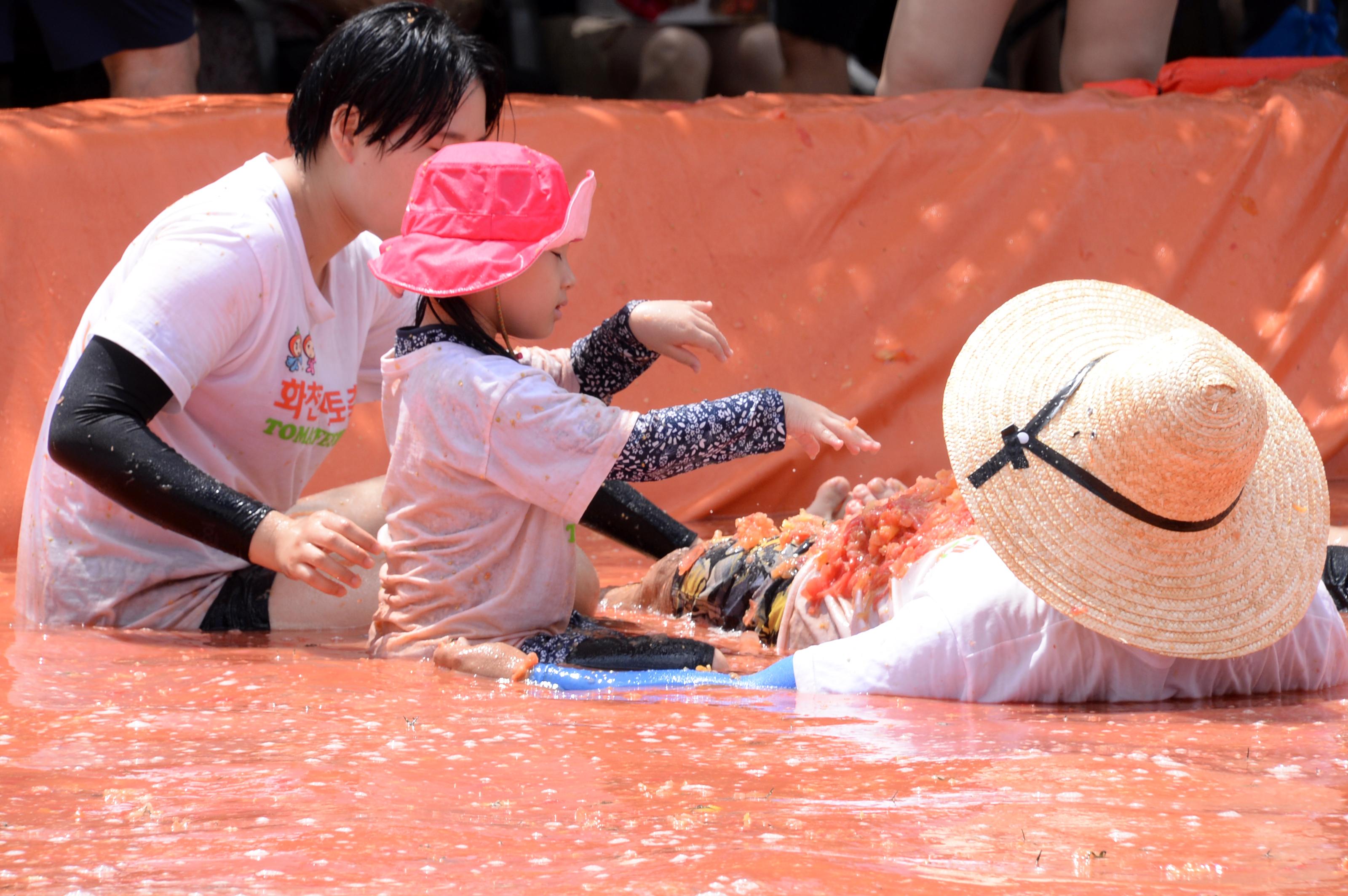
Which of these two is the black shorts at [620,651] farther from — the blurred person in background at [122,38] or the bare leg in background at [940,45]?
the blurred person in background at [122,38]

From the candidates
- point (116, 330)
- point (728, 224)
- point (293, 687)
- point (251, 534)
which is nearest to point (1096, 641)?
point (293, 687)

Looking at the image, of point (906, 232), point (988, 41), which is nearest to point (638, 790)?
point (906, 232)

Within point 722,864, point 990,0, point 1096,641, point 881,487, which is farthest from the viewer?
point 990,0

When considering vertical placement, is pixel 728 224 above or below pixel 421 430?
above

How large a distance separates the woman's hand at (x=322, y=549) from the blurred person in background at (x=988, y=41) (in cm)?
285

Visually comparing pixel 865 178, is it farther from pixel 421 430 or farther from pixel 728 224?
pixel 421 430

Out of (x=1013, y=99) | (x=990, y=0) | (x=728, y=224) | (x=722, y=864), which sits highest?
(x=990, y=0)

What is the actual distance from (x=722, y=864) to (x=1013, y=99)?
327 cm

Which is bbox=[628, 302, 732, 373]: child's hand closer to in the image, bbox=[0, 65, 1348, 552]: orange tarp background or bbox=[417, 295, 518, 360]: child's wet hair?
bbox=[417, 295, 518, 360]: child's wet hair

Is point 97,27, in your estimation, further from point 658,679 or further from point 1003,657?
point 1003,657

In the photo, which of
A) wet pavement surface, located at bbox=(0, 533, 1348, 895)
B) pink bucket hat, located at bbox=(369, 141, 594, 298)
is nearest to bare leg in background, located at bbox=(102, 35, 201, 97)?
pink bucket hat, located at bbox=(369, 141, 594, 298)

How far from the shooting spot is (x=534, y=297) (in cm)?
229

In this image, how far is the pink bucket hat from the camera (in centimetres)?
219

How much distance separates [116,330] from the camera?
234 centimetres
